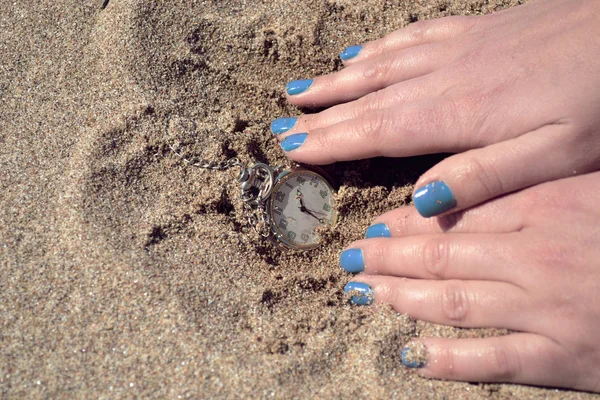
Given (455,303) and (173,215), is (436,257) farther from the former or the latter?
(173,215)

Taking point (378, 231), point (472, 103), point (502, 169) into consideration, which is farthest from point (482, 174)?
point (378, 231)

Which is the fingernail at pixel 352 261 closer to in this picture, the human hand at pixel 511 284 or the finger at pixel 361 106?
the human hand at pixel 511 284

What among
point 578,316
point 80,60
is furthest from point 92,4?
point 578,316

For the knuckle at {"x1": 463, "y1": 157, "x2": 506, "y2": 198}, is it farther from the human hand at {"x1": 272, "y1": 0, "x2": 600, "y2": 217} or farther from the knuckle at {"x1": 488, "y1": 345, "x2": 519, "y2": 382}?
the knuckle at {"x1": 488, "y1": 345, "x2": 519, "y2": 382}

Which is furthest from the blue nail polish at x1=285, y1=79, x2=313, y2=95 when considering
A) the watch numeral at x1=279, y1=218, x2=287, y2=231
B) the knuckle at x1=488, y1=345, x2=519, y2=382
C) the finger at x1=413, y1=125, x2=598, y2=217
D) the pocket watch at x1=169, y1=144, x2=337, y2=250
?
the knuckle at x1=488, y1=345, x2=519, y2=382

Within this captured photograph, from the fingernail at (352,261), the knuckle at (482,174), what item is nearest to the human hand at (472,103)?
the knuckle at (482,174)
